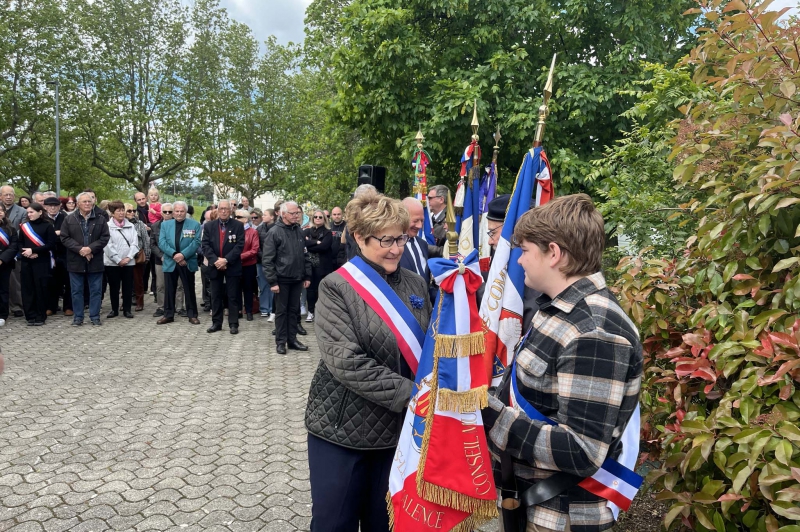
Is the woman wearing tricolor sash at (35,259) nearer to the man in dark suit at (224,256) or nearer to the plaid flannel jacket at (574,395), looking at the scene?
the man in dark suit at (224,256)

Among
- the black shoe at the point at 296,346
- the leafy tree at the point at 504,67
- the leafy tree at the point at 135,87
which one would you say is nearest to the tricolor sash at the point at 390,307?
the black shoe at the point at 296,346

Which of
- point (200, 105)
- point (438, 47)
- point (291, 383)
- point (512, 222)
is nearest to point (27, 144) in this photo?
point (200, 105)

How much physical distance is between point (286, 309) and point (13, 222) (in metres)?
6.39

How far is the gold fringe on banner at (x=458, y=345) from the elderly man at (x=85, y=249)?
30.6ft

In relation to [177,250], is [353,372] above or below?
below

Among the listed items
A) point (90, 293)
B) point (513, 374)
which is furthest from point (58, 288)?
point (513, 374)

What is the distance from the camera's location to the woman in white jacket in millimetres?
10469

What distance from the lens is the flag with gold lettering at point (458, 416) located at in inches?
85.4

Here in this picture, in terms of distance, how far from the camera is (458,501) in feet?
7.25

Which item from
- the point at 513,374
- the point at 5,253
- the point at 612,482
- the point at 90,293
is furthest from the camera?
the point at 90,293

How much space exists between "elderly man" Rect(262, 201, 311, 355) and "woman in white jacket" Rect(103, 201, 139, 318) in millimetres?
3693

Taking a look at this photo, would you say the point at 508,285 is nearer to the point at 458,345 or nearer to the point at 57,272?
the point at 458,345

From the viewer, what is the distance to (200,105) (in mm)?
33000

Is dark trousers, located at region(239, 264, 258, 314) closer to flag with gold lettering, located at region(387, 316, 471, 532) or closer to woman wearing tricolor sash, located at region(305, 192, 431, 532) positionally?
woman wearing tricolor sash, located at region(305, 192, 431, 532)
